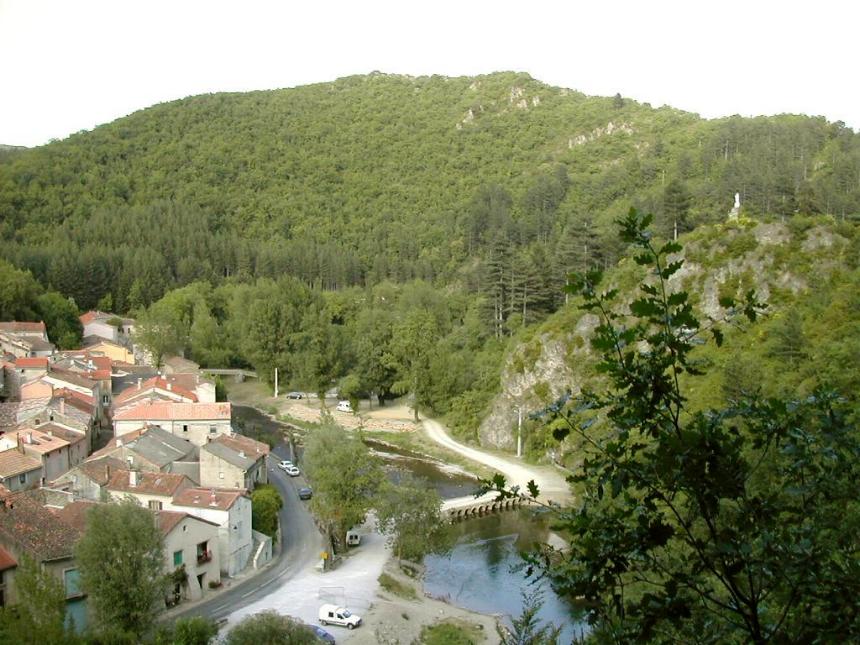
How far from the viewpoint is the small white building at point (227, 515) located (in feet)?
79.1

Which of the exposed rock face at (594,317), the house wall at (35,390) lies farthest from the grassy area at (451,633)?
the house wall at (35,390)

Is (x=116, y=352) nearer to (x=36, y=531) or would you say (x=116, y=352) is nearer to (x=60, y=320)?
(x=60, y=320)

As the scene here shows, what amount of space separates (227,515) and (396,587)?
18.5 ft

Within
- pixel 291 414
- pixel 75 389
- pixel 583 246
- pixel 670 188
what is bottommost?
pixel 291 414

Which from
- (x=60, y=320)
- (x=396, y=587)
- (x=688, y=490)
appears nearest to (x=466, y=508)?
(x=396, y=587)

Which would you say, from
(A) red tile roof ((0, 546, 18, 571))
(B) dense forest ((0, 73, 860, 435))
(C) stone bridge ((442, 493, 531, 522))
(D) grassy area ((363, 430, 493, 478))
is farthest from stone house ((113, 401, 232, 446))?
(B) dense forest ((0, 73, 860, 435))

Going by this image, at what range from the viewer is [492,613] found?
23078 millimetres

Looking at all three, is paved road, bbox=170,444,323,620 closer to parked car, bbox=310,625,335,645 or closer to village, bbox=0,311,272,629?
village, bbox=0,311,272,629

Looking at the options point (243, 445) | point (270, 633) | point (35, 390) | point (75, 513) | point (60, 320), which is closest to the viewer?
point (270, 633)

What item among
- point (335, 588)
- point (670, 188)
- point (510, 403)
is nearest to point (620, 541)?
point (335, 588)

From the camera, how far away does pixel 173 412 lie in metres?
34.3

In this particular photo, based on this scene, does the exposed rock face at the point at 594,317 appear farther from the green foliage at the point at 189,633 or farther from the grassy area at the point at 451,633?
the green foliage at the point at 189,633

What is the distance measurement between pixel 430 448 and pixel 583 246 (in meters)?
17.6

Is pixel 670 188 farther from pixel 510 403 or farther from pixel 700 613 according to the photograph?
pixel 700 613
